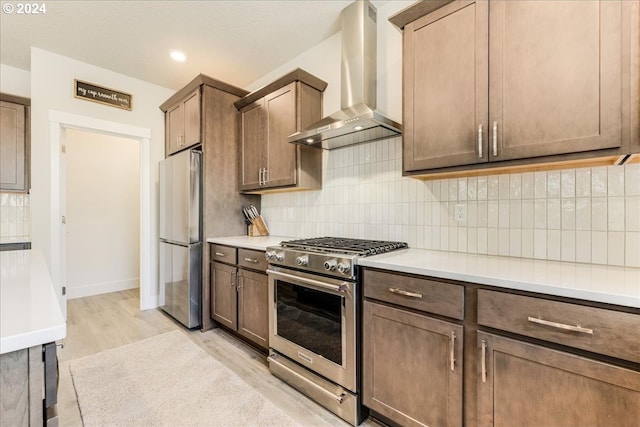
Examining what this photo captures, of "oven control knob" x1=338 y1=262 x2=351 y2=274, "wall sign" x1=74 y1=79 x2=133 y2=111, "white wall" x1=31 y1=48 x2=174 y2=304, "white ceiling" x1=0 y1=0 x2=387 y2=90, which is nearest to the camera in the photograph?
"oven control knob" x1=338 y1=262 x2=351 y2=274

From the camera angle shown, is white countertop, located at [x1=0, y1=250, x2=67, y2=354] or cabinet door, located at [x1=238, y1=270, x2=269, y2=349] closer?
white countertop, located at [x1=0, y1=250, x2=67, y2=354]

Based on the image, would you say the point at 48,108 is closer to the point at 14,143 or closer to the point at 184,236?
the point at 14,143

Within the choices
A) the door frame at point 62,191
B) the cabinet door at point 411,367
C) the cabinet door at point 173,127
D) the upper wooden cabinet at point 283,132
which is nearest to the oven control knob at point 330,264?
the cabinet door at point 411,367

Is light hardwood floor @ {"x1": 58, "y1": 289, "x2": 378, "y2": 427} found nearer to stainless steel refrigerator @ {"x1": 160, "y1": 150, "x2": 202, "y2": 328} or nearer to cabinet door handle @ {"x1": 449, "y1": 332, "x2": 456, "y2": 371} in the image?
stainless steel refrigerator @ {"x1": 160, "y1": 150, "x2": 202, "y2": 328}

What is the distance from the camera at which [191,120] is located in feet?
10.3

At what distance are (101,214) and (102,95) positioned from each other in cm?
193

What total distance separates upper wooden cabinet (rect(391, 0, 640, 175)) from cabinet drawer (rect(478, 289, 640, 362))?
672mm

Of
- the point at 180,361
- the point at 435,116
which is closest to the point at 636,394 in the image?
the point at 435,116

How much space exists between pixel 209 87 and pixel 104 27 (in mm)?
947

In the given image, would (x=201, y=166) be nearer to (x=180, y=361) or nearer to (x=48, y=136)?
(x=48, y=136)

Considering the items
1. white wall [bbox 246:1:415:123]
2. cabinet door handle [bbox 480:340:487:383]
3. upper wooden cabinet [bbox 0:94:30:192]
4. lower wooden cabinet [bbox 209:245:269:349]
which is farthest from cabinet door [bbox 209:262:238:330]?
upper wooden cabinet [bbox 0:94:30:192]

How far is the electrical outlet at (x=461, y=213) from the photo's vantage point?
189cm

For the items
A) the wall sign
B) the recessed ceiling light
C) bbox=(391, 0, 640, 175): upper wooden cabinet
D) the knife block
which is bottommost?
the knife block

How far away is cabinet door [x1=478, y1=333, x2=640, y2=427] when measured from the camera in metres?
0.97
